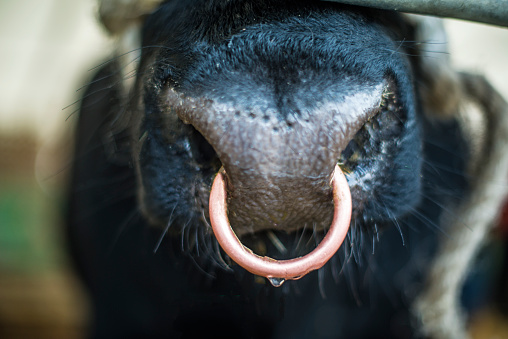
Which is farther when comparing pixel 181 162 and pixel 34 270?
pixel 34 270

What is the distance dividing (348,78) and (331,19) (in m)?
0.10

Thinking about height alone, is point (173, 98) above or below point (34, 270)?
above

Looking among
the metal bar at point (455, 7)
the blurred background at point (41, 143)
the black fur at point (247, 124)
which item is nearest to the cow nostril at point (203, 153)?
the black fur at point (247, 124)

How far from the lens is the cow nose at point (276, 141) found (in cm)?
46

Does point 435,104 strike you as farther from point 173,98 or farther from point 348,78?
point 173,98

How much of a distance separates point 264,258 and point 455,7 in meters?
0.41

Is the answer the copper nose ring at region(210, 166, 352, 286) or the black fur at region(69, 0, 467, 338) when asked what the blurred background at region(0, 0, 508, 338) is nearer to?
the black fur at region(69, 0, 467, 338)

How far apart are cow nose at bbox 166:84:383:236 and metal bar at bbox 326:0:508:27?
0.38ft

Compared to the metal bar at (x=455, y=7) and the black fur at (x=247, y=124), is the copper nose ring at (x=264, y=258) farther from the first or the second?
the metal bar at (x=455, y=7)

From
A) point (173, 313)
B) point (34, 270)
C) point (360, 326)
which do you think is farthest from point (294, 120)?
point (34, 270)

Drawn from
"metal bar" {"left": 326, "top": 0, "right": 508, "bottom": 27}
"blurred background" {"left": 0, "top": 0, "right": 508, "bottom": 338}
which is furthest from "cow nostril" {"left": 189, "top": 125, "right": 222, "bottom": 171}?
"blurred background" {"left": 0, "top": 0, "right": 508, "bottom": 338}

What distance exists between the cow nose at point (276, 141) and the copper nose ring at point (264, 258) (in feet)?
0.07

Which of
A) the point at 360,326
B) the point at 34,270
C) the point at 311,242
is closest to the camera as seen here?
the point at 311,242

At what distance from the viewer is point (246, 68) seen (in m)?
0.50
